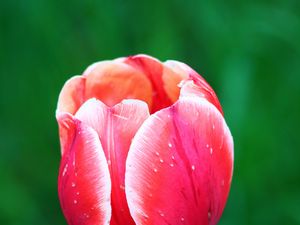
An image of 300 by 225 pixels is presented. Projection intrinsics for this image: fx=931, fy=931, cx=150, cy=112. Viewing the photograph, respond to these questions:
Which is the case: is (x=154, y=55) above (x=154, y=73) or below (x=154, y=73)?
below

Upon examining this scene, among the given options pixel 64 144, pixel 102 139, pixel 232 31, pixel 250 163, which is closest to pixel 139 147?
pixel 102 139

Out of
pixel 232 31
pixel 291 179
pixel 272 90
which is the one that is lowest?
pixel 291 179

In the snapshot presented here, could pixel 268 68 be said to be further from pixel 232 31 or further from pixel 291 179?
pixel 291 179

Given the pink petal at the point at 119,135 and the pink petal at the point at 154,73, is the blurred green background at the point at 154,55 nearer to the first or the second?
the pink petal at the point at 154,73

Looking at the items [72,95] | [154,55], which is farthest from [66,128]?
[154,55]

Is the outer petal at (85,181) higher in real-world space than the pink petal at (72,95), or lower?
lower

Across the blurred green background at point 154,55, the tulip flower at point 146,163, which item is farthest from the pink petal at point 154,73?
the blurred green background at point 154,55

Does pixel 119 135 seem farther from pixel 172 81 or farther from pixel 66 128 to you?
pixel 172 81
